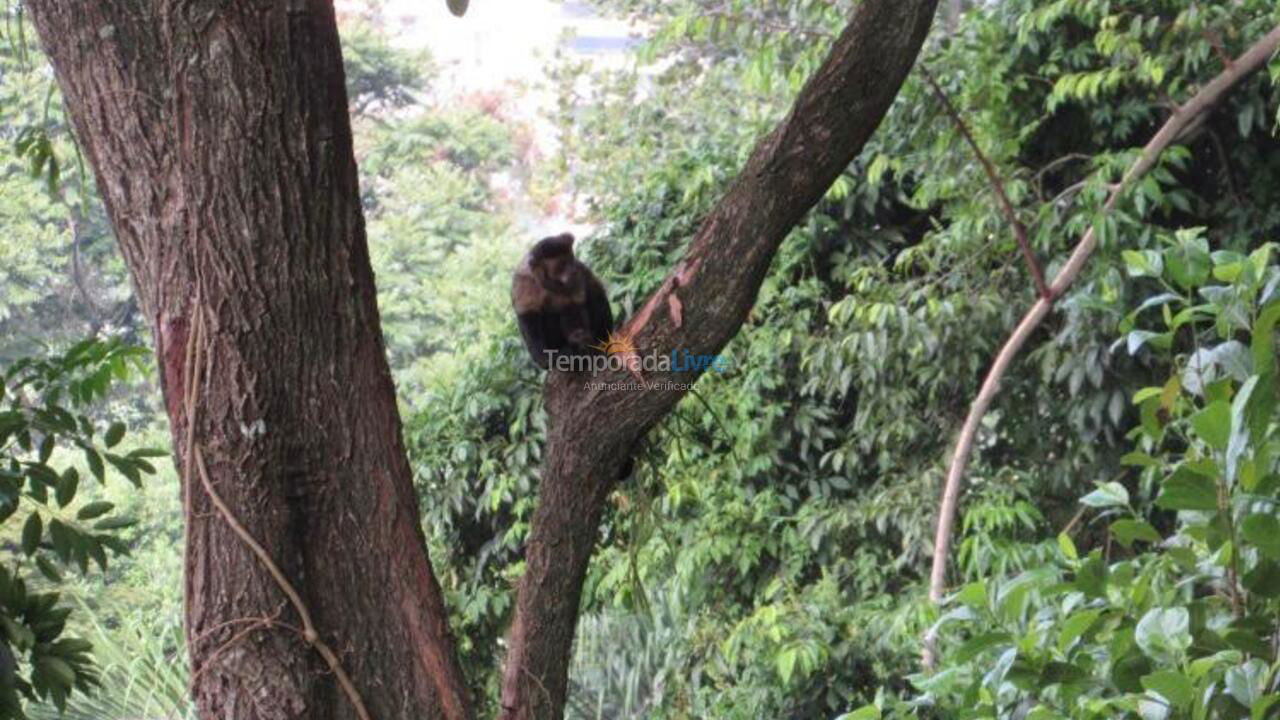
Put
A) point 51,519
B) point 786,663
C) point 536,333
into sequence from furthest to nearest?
point 786,663 → point 536,333 → point 51,519

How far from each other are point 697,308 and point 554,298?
1567 millimetres

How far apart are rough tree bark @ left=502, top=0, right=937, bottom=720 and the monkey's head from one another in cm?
148

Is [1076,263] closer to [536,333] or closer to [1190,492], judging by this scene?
[536,333]

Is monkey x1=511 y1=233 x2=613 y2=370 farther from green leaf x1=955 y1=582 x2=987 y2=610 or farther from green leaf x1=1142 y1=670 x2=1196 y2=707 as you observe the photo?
green leaf x1=1142 y1=670 x2=1196 y2=707

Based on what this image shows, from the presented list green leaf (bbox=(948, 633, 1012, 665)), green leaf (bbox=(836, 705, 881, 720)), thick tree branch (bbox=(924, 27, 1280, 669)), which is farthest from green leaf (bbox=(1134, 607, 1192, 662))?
thick tree branch (bbox=(924, 27, 1280, 669))

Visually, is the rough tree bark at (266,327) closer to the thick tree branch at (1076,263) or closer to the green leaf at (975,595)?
the green leaf at (975,595)

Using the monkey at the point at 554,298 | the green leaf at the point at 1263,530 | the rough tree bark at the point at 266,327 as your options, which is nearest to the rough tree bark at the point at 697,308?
the rough tree bark at the point at 266,327

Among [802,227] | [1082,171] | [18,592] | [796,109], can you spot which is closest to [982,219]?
[1082,171]

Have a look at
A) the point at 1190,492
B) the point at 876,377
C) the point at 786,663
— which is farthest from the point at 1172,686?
the point at 876,377

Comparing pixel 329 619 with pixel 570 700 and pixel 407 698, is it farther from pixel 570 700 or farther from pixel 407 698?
pixel 570 700

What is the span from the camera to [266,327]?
180cm

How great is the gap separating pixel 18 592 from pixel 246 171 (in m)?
0.60

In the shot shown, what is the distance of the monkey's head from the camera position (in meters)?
3.60

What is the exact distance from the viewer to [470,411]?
488 centimetres
